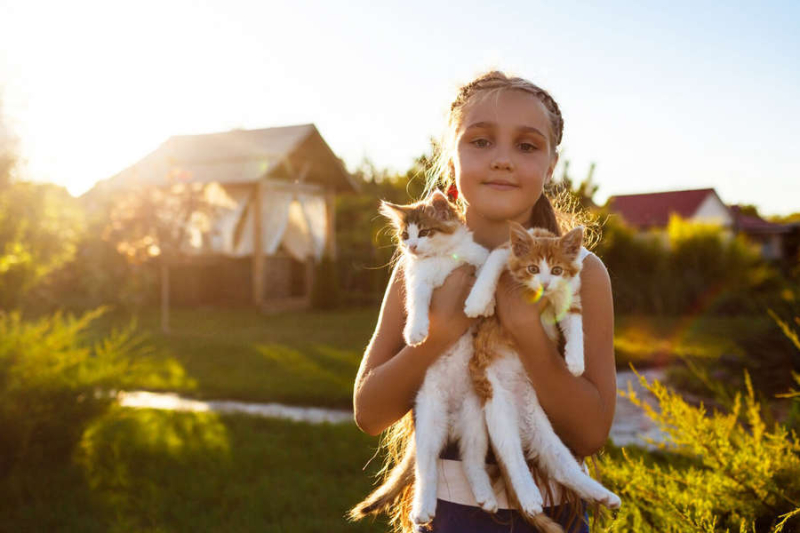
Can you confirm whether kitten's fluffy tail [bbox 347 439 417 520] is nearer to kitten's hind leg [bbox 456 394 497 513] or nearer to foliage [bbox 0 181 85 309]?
kitten's hind leg [bbox 456 394 497 513]

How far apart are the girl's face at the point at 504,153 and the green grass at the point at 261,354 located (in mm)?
7298

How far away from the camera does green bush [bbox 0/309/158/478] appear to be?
6.05 m

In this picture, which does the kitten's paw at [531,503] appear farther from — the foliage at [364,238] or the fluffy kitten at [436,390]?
the foliage at [364,238]

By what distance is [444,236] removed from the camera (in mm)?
2461

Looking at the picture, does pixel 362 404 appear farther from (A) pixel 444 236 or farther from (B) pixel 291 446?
(B) pixel 291 446

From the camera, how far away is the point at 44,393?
6.17 m

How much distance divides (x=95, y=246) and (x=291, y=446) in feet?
47.9

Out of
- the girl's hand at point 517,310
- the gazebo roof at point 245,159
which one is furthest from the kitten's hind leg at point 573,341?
the gazebo roof at point 245,159

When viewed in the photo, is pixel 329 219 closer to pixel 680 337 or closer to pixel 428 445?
pixel 680 337

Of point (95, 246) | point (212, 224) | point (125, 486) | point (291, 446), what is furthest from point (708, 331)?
point (95, 246)

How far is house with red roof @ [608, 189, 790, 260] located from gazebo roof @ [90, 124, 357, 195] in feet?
34.0

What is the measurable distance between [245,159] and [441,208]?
19507 millimetres

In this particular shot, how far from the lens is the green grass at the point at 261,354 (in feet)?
32.4

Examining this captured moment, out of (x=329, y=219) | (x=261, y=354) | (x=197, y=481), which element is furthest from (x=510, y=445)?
(x=329, y=219)
